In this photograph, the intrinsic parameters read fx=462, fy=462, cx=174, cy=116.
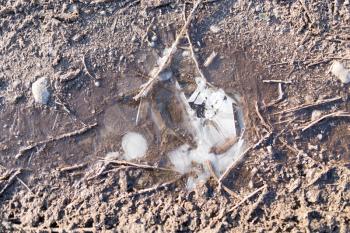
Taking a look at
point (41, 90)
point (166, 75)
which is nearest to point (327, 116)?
point (166, 75)

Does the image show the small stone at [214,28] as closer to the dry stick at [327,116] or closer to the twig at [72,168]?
the dry stick at [327,116]

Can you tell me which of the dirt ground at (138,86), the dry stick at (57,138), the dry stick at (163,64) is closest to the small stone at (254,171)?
the dirt ground at (138,86)

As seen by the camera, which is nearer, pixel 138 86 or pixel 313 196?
pixel 313 196

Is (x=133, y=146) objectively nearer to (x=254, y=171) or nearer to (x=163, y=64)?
(x=163, y=64)

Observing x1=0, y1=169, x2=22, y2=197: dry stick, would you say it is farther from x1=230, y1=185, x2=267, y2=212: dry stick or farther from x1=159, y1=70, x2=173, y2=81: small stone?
x1=230, y1=185, x2=267, y2=212: dry stick

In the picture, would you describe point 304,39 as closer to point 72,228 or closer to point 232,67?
point 232,67

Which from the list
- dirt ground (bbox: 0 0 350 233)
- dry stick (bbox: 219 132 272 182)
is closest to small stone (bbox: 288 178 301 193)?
dirt ground (bbox: 0 0 350 233)

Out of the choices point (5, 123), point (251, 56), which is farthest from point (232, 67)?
point (5, 123)
